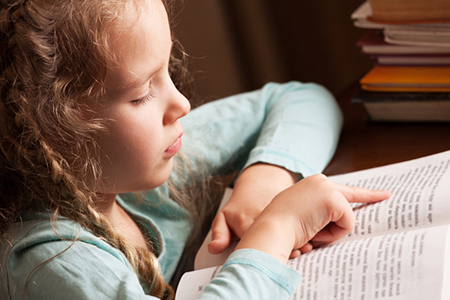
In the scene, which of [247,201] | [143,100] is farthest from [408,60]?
[143,100]

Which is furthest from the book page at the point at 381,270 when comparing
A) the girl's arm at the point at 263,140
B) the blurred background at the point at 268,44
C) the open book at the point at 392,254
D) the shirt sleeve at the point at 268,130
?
the blurred background at the point at 268,44

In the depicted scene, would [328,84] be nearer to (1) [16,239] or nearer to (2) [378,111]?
(2) [378,111]

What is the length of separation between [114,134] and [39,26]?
14 cm

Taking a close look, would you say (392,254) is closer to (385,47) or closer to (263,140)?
(263,140)

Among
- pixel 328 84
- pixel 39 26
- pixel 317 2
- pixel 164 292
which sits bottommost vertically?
pixel 328 84

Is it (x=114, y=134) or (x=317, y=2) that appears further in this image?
(x=317, y=2)

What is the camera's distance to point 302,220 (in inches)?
23.0

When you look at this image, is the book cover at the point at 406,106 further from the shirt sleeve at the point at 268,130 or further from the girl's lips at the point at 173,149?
the girl's lips at the point at 173,149

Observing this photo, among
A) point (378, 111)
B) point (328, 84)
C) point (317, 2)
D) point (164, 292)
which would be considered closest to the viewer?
point (164, 292)

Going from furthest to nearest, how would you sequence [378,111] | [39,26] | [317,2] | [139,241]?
[317,2]
[378,111]
[139,241]
[39,26]

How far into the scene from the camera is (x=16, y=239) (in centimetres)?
57

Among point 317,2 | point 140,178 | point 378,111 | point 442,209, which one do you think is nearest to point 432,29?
point 378,111

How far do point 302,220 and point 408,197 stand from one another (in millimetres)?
132

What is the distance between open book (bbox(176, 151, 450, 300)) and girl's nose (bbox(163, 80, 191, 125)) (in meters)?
0.18
